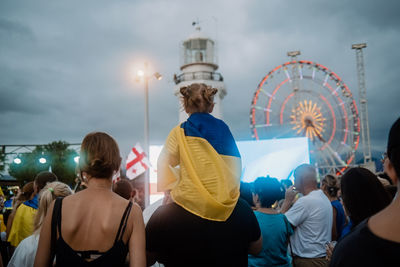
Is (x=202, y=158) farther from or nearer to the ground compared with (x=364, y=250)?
farther from the ground

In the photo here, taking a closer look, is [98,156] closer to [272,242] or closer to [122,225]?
[122,225]

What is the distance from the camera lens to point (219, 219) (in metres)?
2.17

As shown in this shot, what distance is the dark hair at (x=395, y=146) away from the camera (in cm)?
130

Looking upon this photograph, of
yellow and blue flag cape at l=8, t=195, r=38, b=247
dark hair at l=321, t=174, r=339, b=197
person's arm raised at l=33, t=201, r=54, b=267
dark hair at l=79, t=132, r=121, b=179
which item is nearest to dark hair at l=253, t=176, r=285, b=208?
dark hair at l=321, t=174, r=339, b=197

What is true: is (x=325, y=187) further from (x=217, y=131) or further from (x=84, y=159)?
(x=84, y=159)

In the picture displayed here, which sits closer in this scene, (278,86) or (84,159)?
(84,159)

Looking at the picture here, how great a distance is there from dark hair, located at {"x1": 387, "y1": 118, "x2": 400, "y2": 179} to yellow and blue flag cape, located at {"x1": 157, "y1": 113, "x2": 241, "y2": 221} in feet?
3.34

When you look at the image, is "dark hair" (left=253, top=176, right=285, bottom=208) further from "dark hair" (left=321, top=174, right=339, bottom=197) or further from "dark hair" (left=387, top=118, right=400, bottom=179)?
"dark hair" (left=387, top=118, right=400, bottom=179)

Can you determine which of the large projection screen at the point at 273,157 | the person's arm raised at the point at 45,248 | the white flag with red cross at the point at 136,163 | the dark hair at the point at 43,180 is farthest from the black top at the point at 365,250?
the white flag with red cross at the point at 136,163

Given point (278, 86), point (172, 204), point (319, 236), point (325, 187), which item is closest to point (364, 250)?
point (172, 204)

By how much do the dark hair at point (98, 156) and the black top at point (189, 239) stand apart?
18.6 inches

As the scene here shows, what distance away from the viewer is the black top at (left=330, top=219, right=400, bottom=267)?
4.01ft

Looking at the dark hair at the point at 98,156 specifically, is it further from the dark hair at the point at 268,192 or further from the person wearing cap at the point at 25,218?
the person wearing cap at the point at 25,218

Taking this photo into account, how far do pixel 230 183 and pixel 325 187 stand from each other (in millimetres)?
3562
